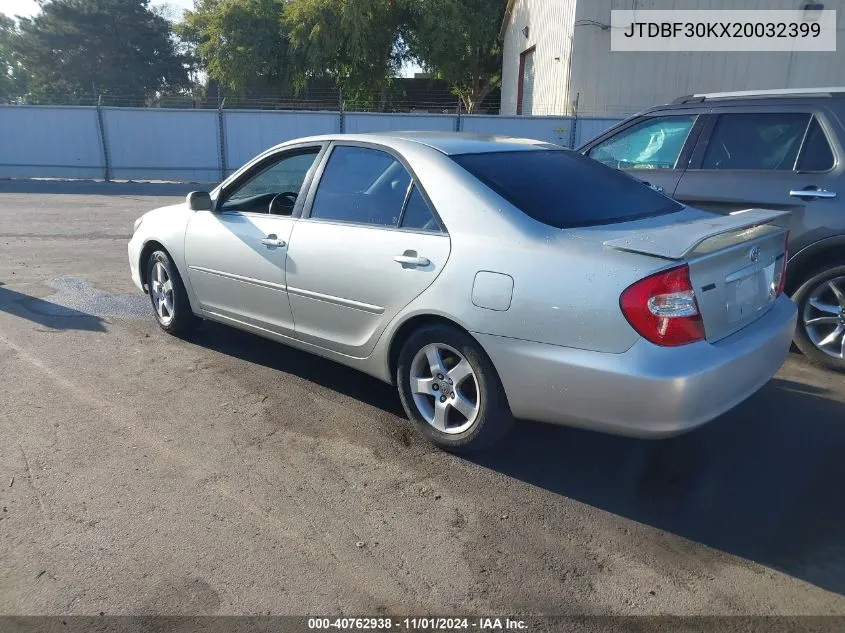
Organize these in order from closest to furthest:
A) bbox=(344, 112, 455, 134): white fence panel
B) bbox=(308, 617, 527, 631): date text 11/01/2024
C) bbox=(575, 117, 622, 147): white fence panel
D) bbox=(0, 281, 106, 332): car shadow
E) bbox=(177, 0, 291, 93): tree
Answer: bbox=(308, 617, 527, 631): date text 11/01/2024 < bbox=(0, 281, 106, 332): car shadow < bbox=(575, 117, 622, 147): white fence panel < bbox=(344, 112, 455, 134): white fence panel < bbox=(177, 0, 291, 93): tree

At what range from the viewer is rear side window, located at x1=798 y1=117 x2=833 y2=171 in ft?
15.1

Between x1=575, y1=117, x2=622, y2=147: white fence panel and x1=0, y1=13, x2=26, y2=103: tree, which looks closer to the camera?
x1=575, y1=117, x2=622, y2=147: white fence panel

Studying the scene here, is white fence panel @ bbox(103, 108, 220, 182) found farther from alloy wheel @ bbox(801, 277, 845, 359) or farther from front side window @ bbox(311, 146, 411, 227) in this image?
alloy wheel @ bbox(801, 277, 845, 359)

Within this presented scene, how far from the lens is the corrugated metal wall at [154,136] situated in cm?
1839

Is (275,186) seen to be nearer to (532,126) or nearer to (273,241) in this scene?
(273,241)

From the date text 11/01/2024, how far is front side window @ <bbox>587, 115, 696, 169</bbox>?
12.9 feet

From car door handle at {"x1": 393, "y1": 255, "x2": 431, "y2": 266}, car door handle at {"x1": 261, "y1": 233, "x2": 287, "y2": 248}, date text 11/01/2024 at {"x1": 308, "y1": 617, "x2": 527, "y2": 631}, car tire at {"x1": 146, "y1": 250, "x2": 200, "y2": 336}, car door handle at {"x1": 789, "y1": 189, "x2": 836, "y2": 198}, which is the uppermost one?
car door handle at {"x1": 789, "y1": 189, "x2": 836, "y2": 198}

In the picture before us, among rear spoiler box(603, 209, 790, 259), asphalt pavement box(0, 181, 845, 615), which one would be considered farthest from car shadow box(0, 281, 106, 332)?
rear spoiler box(603, 209, 790, 259)

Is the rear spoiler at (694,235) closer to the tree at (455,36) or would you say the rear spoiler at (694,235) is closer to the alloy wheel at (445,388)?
the alloy wheel at (445,388)

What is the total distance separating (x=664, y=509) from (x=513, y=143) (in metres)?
2.28

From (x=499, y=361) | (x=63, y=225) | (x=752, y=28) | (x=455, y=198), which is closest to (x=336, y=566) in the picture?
(x=499, y=361)

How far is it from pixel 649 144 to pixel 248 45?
2867 centimetres

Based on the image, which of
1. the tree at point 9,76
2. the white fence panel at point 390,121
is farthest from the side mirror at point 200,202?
the tree at point 9,76

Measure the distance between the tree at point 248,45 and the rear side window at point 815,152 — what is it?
29.1 m
